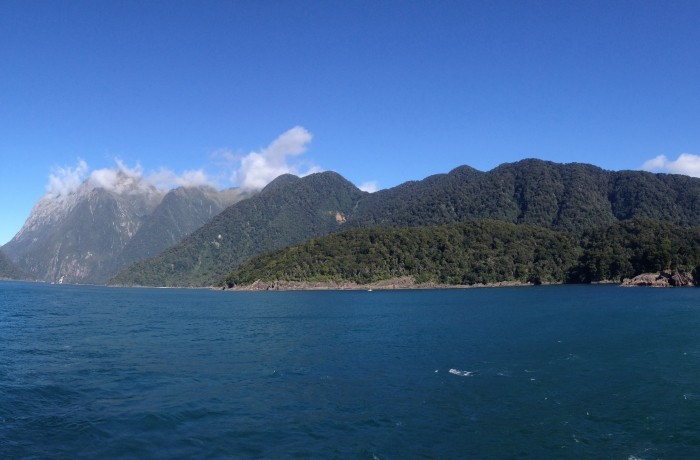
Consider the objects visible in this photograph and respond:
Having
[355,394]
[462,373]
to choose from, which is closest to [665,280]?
[462,373]

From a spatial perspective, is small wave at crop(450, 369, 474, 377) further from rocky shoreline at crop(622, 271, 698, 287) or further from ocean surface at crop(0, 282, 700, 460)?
rocky shoreline at crop(622, 271, 698, 287)

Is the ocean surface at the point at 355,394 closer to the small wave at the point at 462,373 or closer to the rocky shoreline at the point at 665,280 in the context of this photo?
the small wave at the point at 462,373

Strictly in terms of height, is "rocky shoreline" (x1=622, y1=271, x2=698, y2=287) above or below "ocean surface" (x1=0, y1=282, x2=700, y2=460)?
above

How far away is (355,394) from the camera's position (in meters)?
33.7

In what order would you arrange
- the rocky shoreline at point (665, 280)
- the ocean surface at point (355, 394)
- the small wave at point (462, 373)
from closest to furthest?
the ocean surface at point (355, 394) < the small wave at point (462, 373) < the rocky shoreline at point (665, 280)

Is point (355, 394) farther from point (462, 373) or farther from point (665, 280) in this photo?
point (665, 280)

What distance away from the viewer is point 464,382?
36.4 m

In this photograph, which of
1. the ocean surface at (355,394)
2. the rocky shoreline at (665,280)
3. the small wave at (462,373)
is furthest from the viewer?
the rocky shoreline at (665,280)

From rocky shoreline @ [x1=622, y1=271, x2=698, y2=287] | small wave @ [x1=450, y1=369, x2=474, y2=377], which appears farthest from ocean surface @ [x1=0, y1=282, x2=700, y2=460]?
rocky shoreline @ [x1=622, y1=271, x2=698, y2=287]

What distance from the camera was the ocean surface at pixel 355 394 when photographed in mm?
24594

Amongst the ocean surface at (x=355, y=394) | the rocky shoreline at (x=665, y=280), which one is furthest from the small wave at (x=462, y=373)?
the rocky shoreline at (x=665, y=280)

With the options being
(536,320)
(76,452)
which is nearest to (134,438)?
(76,452)

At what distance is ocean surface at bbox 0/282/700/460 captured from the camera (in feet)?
80.7

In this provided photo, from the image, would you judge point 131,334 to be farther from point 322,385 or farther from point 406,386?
point 406,386
